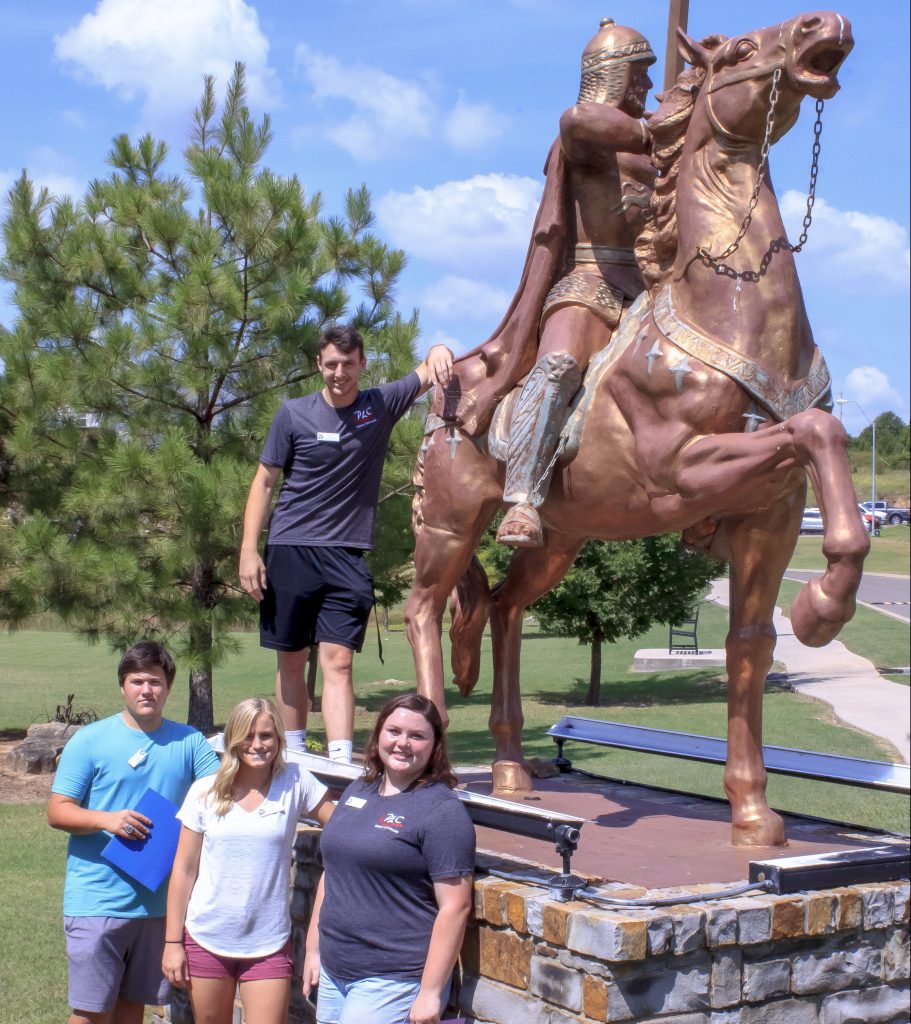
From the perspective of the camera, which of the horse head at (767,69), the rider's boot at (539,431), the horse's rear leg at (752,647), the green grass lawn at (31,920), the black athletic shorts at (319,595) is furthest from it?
the green grass lawn at (31,920)

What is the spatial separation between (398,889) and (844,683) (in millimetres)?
16006

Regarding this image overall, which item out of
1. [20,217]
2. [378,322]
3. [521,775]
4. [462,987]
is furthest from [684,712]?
[462,987]

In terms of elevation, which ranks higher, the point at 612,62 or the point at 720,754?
the point at 612,62

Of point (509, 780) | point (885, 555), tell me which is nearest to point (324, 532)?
point (509, 780)

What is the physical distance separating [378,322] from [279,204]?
1533 millimetres

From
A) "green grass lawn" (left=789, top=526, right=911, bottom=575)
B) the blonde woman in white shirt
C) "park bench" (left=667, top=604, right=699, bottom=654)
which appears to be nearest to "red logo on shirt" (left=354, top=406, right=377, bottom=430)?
the blonde woman in white shirt

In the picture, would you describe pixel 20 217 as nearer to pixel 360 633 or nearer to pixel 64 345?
pixel 64 345

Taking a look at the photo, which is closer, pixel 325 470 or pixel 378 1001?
pixel 378 1001

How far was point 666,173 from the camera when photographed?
466cm

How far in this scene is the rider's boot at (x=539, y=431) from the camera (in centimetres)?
466

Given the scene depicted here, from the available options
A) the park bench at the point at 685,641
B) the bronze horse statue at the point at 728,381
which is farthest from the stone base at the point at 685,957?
the park bench at the point at 685,641

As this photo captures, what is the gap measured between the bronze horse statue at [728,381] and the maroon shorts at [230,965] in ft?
5.81

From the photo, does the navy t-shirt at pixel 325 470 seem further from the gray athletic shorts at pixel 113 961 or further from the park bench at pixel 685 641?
the park bench at pixel 685 641

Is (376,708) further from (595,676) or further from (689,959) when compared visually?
(689,959)
